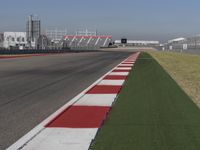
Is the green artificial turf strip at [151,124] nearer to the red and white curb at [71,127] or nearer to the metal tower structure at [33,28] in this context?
the red and white curb at [71,127]

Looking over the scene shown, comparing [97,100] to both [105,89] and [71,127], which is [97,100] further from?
[71,127]

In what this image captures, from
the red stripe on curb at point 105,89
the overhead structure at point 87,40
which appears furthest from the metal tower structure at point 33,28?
the red stripe on curb at point 105,89

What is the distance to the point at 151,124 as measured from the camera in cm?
678

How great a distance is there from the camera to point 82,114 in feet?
25.6

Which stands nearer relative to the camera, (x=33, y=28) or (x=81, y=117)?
(x=81, y=117)

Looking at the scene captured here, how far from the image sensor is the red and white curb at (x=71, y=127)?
545 centimetres

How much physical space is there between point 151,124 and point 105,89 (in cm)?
542

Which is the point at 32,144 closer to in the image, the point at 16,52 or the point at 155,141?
the point at 155,141

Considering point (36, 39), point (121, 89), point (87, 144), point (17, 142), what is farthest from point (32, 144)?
point (36, 39)

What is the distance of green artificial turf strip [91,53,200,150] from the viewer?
5.45 metres

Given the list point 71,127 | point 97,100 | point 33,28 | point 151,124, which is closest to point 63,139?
point 71,127

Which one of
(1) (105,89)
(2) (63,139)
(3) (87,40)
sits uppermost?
(3) (87,40)

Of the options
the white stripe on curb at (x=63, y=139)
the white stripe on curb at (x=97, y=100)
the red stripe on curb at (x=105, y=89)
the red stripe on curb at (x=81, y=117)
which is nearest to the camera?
the white stripe on curb at (x=63, y=139)

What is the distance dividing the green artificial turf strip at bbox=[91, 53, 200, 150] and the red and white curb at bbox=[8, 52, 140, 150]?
0.18m
